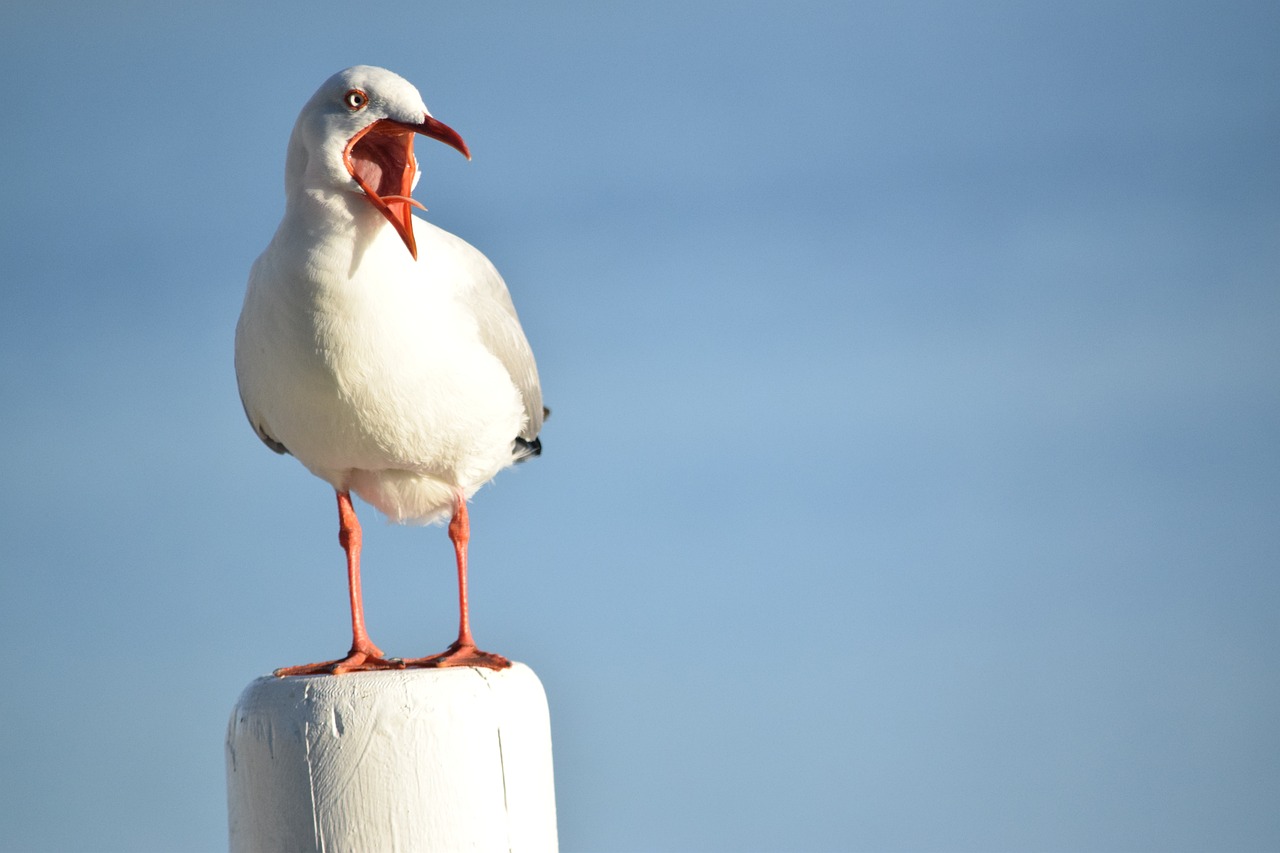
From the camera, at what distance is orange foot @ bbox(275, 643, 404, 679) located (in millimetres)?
4766

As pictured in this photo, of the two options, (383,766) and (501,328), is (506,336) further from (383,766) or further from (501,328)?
(383,766)

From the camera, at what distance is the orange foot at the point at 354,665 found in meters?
4.77

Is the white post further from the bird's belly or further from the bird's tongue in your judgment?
the bird's tongue

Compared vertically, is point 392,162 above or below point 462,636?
above

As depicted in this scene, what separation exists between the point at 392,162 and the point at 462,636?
6.16 feet

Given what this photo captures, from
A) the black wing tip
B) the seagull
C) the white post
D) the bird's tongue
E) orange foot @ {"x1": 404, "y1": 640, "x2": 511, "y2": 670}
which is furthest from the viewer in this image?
the black wing tip

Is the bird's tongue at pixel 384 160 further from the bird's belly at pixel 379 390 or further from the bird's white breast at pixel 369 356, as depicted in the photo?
the bird's belly at pixel 379 390

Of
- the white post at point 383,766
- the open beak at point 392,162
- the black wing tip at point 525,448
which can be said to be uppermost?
the open beak at point 392,162

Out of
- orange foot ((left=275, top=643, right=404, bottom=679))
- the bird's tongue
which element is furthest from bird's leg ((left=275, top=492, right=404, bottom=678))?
the bird's tongue

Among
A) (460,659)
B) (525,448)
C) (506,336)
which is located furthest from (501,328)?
(460,659)

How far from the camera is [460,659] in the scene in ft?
16.1

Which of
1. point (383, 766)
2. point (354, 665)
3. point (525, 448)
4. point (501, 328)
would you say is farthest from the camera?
point (525, 448)

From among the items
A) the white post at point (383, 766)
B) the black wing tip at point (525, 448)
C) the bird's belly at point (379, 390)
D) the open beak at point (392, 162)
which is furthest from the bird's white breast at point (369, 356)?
the white post at point (383, 766)

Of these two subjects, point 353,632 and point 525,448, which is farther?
point 525,448
